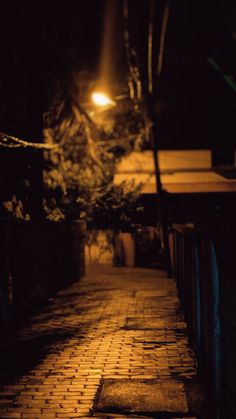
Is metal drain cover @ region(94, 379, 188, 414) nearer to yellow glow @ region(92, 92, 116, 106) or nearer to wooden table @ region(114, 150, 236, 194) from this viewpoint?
yellow glow @ region(92, 92, 116, 106)

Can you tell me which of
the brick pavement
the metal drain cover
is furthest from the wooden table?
the metal drain cover

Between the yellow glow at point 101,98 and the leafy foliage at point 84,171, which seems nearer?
the yellow glow at point 101,98

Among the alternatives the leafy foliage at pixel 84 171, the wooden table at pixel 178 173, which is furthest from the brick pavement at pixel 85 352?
the wooden table at pixel 178 173

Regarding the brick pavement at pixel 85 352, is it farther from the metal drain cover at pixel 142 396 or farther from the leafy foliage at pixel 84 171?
the leafy foliage at pixel 84 171

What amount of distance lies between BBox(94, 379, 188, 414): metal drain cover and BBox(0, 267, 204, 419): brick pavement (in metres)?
0.15

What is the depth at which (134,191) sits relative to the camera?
20281 millimetres

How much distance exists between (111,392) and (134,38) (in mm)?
11281

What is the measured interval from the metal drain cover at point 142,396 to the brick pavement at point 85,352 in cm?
15

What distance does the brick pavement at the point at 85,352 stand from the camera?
5.32 meters

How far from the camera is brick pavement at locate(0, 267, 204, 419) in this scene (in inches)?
209

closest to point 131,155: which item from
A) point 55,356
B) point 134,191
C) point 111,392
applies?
point 134,191

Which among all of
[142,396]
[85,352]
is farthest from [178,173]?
[142,396]

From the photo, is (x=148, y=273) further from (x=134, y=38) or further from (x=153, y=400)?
(x=153, y=400)

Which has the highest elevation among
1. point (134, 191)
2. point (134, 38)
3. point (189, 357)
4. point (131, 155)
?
point (134, 38)
